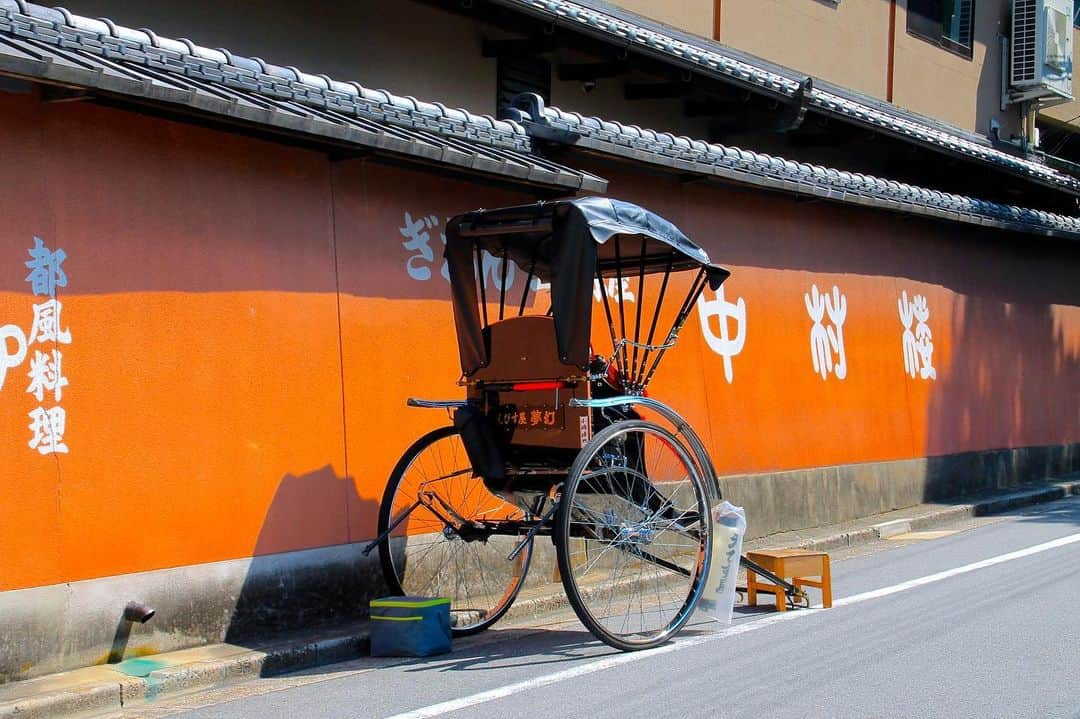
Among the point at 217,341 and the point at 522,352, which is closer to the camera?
the point at 217,341

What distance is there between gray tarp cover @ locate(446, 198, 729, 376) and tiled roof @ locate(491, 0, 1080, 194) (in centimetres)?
251

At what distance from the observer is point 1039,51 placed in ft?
71.9

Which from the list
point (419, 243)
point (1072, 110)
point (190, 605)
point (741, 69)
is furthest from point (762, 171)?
point (1072, 110)

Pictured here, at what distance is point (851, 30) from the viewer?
18328mm

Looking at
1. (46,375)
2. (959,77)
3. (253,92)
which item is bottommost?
(46,375)

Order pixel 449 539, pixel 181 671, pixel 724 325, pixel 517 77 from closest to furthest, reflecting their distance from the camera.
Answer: pixel 181 671 < pixel 449 539 < pixel 517 77 < pixel 724 325

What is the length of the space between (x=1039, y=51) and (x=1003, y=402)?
7.68 m

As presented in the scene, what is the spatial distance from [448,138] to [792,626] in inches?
171

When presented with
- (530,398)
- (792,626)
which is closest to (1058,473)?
(792,626)

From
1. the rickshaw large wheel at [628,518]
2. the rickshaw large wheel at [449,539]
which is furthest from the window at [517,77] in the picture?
the rickshaw large wheel at [628,518]

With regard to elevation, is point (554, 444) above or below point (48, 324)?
below

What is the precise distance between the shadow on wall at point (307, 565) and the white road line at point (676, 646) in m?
2.00

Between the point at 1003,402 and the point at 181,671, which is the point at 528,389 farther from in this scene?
the point at 1003,402

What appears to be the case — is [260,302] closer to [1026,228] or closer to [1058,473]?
[1026,228]
